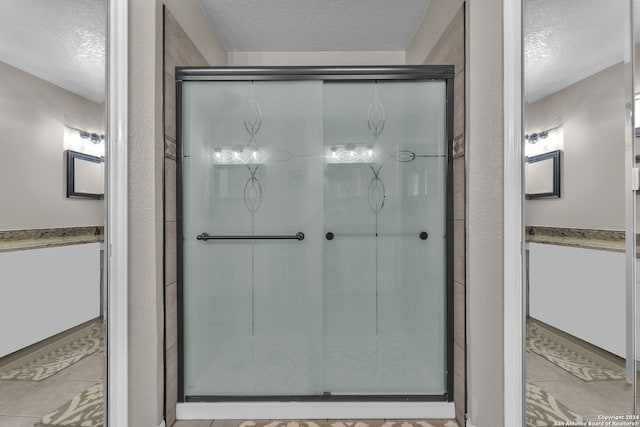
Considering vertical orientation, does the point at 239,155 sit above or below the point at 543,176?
above

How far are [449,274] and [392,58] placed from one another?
2.07 meters

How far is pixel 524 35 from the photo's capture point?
1321 mm

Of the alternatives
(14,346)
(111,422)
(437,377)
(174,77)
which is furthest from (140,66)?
(437,377)

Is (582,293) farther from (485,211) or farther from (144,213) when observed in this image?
(144,213)

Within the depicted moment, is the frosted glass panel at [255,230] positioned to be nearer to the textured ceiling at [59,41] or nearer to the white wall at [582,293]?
the textured ceiling at [59,41]

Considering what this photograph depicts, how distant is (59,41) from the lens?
1.15m

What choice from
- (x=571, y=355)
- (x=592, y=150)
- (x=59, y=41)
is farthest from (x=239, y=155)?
(x=571, y=355)

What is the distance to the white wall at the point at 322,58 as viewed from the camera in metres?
3.01

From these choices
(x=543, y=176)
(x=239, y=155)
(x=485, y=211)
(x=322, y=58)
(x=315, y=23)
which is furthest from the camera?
(x=322, y=58)

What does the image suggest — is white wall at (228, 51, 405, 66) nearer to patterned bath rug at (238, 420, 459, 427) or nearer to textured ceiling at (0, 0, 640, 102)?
textured ceiling at (0, 0, 640, 102)

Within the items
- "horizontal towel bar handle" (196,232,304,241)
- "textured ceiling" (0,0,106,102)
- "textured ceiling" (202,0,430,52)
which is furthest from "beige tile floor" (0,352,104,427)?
"textured ceiling" (202,0,430,52)

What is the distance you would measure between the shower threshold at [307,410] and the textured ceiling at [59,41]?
5.17 feet

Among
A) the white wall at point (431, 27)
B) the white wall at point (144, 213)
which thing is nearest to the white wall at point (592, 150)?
the white wall at point (431, 27)

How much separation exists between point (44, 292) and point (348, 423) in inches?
58.0
